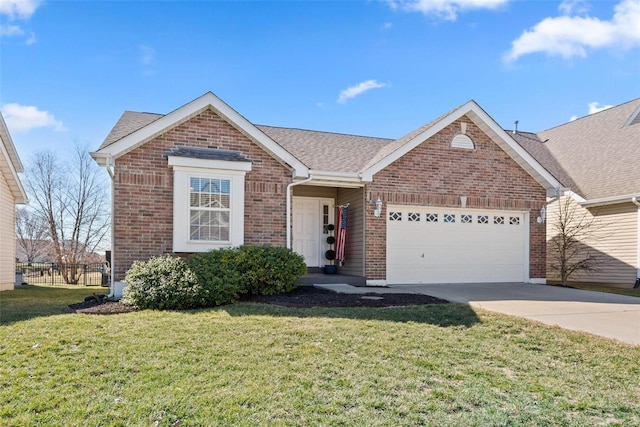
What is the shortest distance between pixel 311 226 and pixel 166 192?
473 cm

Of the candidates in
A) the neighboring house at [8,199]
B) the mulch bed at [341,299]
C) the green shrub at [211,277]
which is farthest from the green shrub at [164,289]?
the neighboring house at [8,199]

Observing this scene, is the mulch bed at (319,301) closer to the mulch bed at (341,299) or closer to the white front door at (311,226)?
the mulch bed at (341,299)

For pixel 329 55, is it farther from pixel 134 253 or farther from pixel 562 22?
pixel 134 253

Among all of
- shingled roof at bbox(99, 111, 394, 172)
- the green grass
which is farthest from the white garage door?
the green grass

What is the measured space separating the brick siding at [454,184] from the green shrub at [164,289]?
5446 mm

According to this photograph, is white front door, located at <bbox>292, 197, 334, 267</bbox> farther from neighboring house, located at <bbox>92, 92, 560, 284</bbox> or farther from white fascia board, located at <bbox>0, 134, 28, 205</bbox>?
white fascia board, located at <bbox>0, 134, 28, 205</bbox>

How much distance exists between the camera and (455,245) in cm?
1388

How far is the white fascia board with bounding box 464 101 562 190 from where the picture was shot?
13.5 metres

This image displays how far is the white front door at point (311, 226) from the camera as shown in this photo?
46.1ft

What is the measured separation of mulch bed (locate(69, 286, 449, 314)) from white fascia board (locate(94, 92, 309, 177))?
3302mm

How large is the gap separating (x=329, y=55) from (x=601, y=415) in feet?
38.2

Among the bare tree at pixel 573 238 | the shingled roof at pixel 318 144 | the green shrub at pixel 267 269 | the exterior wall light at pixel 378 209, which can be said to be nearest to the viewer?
the green shrub at pixel 267 269

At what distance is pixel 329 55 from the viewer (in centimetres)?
1375

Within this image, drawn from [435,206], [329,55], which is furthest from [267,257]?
[329,55]
